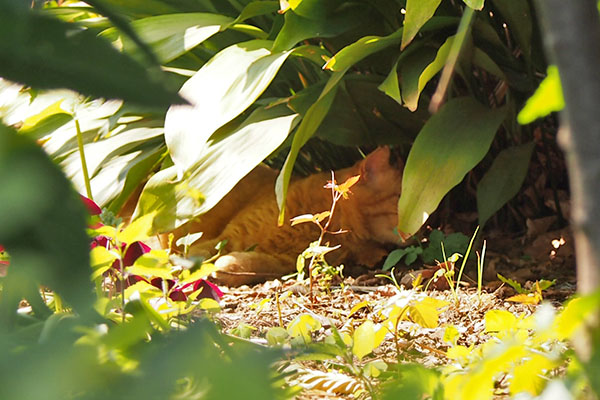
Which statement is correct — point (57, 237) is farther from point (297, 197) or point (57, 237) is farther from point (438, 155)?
point (297, 197)

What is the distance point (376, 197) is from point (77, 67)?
2.17 metres

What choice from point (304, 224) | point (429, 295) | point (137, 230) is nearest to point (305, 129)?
point (429, 295)

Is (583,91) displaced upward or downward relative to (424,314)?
upward

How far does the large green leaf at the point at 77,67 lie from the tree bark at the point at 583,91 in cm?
12

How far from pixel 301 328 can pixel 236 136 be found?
3.14 ft

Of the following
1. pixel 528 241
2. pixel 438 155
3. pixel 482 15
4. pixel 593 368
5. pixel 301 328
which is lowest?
pixel 528 241

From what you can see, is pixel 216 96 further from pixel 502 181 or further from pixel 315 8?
pixel 502 181

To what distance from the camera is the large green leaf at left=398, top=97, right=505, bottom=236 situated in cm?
153

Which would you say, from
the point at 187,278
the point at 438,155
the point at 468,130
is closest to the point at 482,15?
the point at 468,130

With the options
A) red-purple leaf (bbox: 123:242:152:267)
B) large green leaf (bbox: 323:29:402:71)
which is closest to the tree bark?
red-purple leaf (bbox: 123:242:152:267)

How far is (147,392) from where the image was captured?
0.16 metres

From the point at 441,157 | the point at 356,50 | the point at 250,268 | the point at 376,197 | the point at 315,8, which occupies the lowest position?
the point at 250,268

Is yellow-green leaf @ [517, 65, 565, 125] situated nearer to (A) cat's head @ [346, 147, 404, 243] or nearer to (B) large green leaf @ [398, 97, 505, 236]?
(B) large green leaf @ [398, 97, 505, 236]

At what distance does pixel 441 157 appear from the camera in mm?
1618
